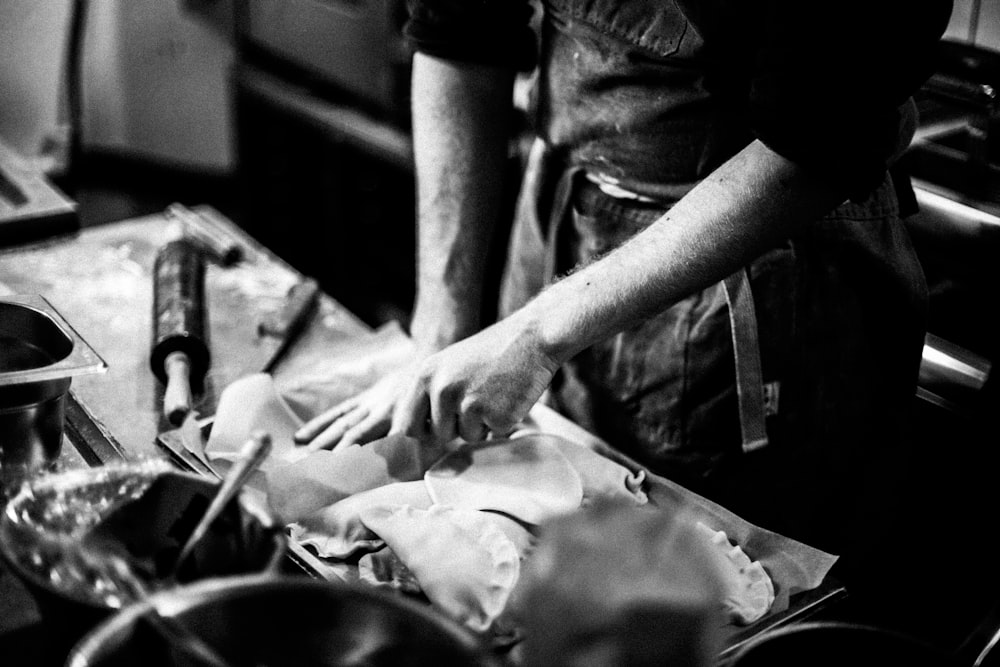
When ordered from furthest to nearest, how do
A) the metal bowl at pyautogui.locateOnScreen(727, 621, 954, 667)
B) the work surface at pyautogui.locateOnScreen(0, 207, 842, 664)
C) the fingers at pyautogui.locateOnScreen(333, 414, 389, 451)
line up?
the work surface at pyautogui.locateOnScreen(0, 207, 842, 664), the fingers at pyautogui.locateOnScreen(333, 414, 389, 451), the metal bowl at pyautogui.locateOnScreen(727, 621, 954, 667)

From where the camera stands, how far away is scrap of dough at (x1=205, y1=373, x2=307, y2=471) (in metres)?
1.40

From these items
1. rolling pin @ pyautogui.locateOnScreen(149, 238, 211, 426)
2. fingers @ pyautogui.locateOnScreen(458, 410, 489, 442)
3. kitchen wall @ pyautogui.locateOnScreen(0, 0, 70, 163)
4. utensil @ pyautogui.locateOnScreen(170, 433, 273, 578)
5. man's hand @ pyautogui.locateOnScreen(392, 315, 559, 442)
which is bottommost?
kitchen wall @ pyautogui.locateOnScreen(0, 0, 70, 163)

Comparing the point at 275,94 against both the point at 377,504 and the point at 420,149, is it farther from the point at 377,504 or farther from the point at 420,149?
the point at 377,504

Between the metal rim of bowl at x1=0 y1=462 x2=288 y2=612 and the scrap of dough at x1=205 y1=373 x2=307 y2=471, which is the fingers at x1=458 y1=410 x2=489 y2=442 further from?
the metal rim of bowl at x1=0 y1=462 x2=288 y2=612

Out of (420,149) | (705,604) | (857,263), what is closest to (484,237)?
(420,149)

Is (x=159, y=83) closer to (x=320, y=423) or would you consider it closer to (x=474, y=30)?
(x=474, y=30)

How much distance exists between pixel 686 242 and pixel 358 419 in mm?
506

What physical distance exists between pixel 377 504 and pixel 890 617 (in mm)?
1583

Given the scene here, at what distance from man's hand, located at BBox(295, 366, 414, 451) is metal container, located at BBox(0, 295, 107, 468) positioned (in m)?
0.33

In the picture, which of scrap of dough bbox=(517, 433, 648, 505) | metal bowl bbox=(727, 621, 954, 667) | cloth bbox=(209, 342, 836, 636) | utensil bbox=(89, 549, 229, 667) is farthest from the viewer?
scrap of dough bbox=(517, 433, 648, 505)

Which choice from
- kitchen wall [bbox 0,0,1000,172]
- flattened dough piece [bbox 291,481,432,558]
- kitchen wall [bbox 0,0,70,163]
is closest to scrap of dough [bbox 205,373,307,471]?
flattened dough piece [bbox 291,481,432,558]

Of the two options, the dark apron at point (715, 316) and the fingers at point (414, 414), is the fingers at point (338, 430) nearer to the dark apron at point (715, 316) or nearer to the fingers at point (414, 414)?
the fingers at point (414, 414)

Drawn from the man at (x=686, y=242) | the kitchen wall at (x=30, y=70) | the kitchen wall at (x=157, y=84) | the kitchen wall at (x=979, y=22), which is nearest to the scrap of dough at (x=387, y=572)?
the man at (x=686, y=242)

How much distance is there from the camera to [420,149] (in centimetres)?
182
